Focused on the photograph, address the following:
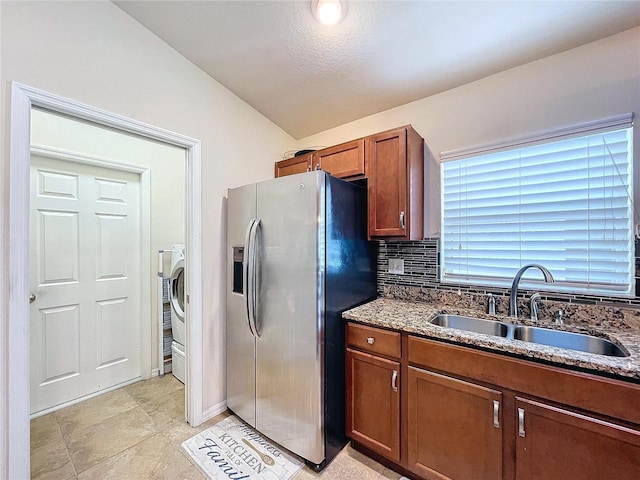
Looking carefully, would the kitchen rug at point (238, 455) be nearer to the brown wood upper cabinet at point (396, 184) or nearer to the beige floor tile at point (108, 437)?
A: the beige floor tile at point (108, 437)

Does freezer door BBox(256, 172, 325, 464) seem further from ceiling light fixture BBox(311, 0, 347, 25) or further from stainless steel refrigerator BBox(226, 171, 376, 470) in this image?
ceiling light fixture BBox(311, 0, 347, 25)

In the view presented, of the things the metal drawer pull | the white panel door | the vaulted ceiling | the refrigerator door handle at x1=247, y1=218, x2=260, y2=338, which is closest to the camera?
the metal drawer pull

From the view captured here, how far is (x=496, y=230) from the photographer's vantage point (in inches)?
71.8

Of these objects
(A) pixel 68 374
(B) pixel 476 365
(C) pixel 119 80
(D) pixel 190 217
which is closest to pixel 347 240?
A: (B) pixel 476 365

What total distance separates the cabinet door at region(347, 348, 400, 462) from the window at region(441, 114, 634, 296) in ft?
2.80

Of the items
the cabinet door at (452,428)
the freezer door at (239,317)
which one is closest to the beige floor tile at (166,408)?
the freezer door at (239,317)

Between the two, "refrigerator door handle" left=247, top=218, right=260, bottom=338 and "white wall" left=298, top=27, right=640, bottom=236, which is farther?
"refrigerator door handle" left=247, top=218, right=260, bottom=338

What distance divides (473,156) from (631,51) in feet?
2.74

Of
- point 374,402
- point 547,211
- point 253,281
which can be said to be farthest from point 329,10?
point 374,402

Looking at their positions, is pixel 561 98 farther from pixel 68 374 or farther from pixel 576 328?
pixel 68 374

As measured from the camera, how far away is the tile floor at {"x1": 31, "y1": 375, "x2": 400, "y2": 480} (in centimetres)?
156

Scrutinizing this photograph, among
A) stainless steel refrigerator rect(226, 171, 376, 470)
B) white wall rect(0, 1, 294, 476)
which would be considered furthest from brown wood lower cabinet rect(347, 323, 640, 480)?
white wall rect(0, 1, 294, 476)

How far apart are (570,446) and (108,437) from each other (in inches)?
104

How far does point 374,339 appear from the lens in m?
1.60
